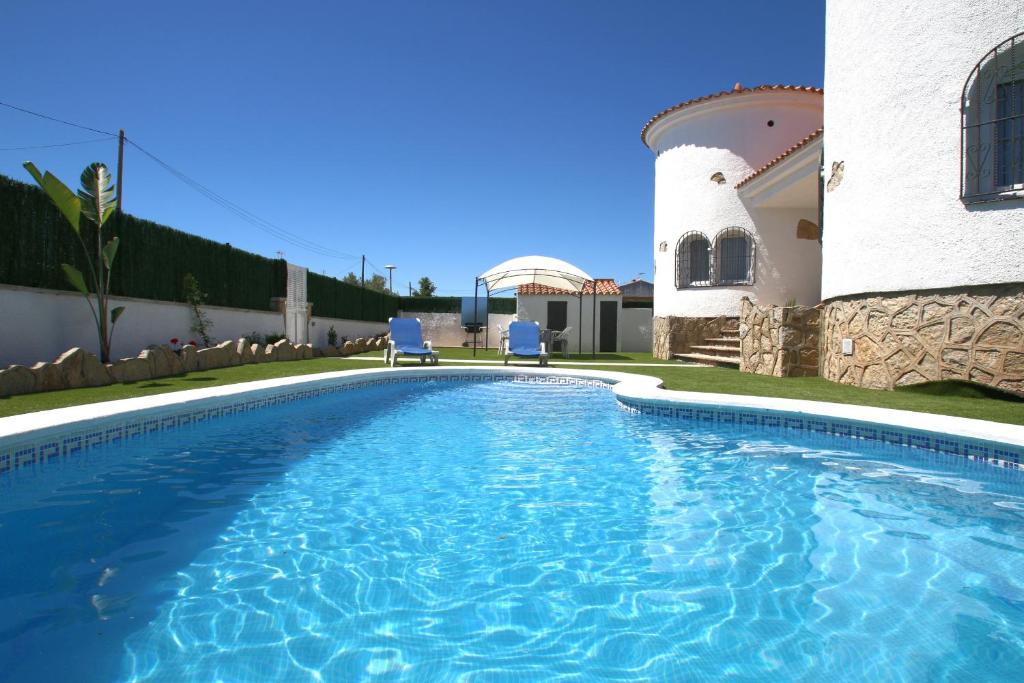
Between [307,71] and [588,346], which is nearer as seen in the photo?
[307,71]

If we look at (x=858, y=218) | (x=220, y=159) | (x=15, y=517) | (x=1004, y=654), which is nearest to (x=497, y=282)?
(x=858, y=218)

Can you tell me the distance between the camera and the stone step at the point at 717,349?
14.0 meters

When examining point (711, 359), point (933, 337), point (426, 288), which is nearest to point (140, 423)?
point (933, 337)

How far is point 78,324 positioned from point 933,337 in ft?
45.5

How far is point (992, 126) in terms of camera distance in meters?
7.45

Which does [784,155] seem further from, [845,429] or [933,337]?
[845,429]

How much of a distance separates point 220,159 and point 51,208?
2208cm

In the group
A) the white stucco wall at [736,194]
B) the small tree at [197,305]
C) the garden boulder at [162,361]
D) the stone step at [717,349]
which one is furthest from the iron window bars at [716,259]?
the garden boulder at [162,361]

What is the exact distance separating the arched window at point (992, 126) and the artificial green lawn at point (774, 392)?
8.63 feet

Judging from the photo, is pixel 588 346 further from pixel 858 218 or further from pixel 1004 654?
pixel 1004 654

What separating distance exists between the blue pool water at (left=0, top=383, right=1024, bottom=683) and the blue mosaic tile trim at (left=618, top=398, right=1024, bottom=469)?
17cm

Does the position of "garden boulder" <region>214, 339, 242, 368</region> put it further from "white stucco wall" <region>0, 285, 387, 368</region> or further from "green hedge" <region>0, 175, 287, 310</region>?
"green hedge" <region>0, 175, 287, 310</region>

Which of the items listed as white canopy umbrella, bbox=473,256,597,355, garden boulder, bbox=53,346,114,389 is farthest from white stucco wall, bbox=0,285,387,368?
white canopy umbrella, bbox=473,256,597,355

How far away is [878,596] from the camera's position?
8.87ft
